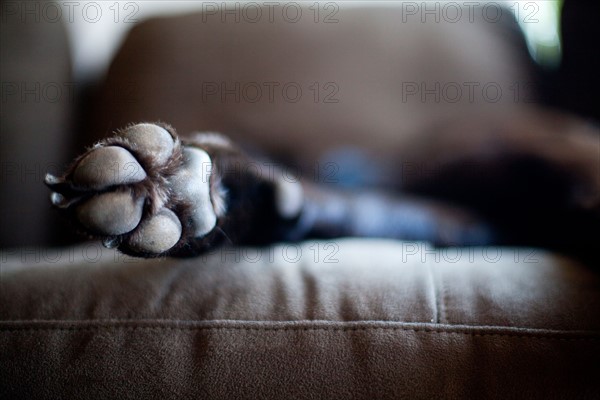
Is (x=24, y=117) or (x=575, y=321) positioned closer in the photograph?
(x=575, y=321)

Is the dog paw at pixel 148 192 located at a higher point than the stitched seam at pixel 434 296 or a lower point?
higher

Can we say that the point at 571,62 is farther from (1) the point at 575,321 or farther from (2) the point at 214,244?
(2) the point at 214,244

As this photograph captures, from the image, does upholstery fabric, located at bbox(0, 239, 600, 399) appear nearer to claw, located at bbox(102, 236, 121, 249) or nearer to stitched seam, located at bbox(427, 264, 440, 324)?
stitched seam, located at bbox(427, 264, 440, 324)

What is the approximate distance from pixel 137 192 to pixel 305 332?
230mm

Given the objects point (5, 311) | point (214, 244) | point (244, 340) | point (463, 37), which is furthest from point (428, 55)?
point (5, 311)

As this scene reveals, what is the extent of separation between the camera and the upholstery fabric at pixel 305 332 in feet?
1.69

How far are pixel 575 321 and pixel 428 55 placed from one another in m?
0.76

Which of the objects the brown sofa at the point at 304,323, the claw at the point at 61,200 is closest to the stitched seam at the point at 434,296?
the brown sofa at the point at 304,323

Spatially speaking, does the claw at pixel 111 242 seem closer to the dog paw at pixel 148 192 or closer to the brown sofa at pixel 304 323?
the dog paw at pixel 148 192

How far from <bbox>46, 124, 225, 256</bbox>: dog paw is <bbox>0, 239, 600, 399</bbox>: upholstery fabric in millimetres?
107

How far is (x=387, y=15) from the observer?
3.91 ft

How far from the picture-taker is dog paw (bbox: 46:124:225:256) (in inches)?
19.4

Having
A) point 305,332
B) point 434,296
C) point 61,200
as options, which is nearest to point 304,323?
point 305,332

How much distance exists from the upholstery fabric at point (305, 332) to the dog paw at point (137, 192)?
0.11m
